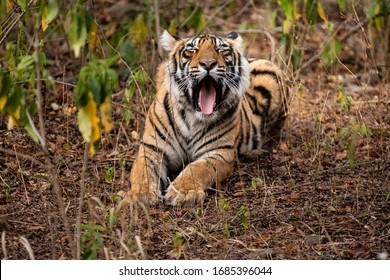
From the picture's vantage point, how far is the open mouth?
622 centimetres

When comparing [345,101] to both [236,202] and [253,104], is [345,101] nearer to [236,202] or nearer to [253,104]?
[253,104]

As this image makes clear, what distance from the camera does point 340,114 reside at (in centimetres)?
759

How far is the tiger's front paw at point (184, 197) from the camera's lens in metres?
5.59

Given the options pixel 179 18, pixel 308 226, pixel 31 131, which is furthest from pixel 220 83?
pixel 179 18

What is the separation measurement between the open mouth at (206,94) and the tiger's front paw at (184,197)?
30.8 inches

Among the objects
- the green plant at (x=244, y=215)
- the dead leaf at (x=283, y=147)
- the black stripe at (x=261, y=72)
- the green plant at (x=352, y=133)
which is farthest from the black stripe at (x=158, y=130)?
the black stripe at (x=261, y=72)

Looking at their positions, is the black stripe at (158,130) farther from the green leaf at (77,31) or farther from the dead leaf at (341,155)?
the green leaf at (77,31)

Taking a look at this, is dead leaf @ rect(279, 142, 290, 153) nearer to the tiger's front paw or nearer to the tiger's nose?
the tiger's nose

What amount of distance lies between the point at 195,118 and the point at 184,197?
35.6 inches

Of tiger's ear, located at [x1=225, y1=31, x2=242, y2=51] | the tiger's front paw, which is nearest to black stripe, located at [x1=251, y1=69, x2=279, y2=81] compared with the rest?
tiger's ear, located at [x1=225, y1=31, x2=242, y2=51]

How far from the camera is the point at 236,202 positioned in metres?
5.69

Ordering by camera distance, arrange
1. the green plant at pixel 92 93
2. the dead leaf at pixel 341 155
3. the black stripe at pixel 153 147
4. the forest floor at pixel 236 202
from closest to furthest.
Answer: the green plant at pixel 92 93, the forest floor at pixel 236 202, the black stripe at pixel 153 147, the dead leaf at pixel 341 155

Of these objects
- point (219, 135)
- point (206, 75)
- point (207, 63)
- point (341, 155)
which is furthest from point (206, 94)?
point (341, 155)

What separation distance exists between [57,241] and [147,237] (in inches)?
21.3
